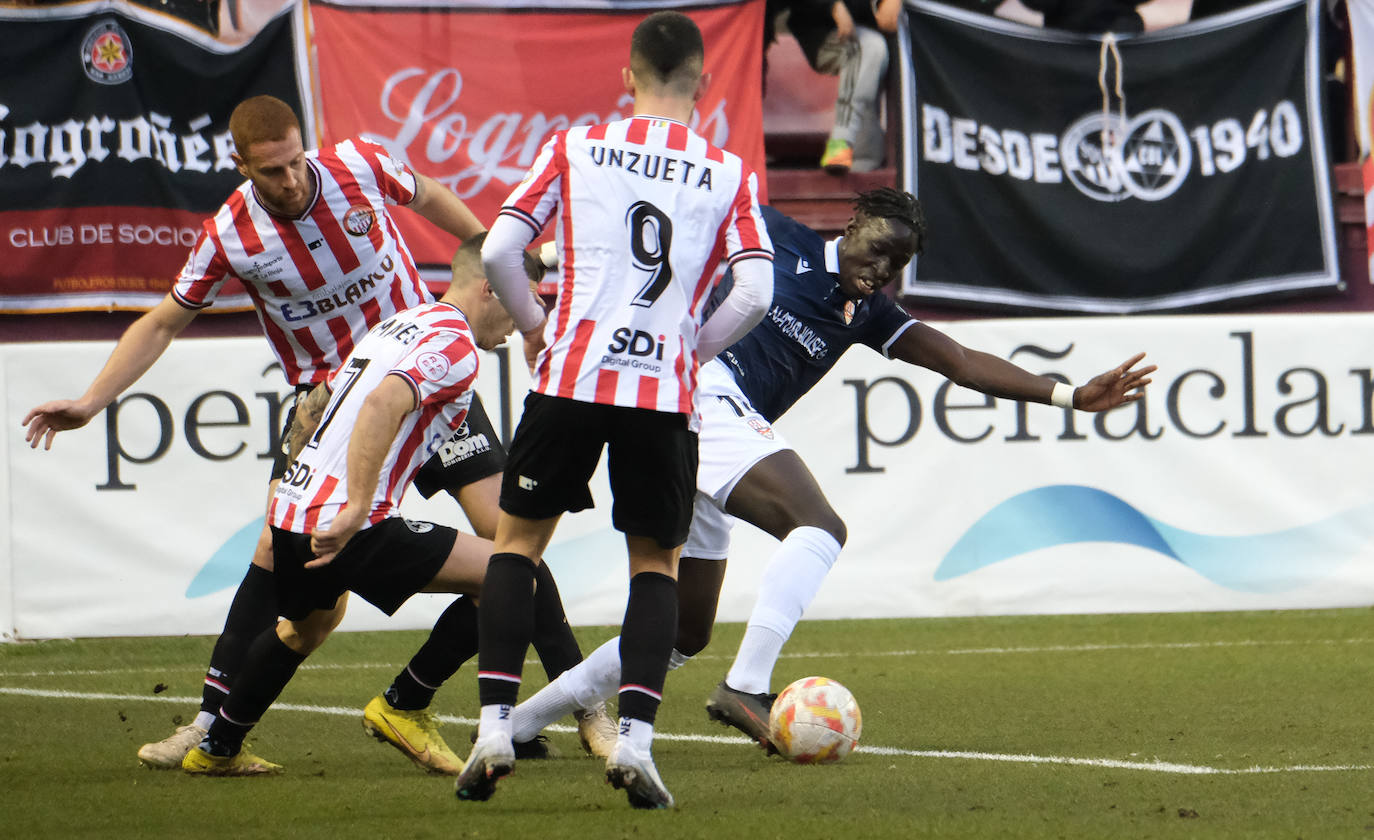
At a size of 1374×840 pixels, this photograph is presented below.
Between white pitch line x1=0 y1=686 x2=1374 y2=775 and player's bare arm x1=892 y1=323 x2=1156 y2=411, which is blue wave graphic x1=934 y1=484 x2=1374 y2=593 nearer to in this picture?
player's bare arm x1=892 y1=323 x2=1156 y2=411

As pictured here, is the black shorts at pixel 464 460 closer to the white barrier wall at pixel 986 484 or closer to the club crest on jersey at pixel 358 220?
the club crest on jersey at pixel 358 220

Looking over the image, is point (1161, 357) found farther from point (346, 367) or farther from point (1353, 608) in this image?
point (346, 367)

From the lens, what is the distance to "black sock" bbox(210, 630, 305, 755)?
14.3 feet

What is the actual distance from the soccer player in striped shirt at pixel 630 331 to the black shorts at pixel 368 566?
0.41 metres

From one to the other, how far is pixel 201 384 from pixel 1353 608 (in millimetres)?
5587

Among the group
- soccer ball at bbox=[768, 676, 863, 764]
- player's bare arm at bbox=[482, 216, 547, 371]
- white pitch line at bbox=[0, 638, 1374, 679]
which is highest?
player's bare arm at bbox=[482, 216, 547, 371]

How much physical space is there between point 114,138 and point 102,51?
51cm

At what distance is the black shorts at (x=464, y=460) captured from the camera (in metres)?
5.07

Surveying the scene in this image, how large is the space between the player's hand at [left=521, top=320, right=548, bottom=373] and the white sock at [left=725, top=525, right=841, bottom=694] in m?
1.00

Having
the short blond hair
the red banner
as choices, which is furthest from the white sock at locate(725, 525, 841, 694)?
the red banner

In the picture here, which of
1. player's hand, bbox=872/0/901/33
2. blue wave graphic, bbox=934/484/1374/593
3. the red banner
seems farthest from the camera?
player's hand, bbox=872/0/901/33

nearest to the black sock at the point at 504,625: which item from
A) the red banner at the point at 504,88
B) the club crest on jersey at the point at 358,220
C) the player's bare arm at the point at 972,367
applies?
the club crest on jersey at the point at 358,220

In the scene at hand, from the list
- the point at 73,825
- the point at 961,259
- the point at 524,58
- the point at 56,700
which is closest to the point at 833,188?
the point at 961,259

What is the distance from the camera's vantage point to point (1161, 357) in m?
8.27
